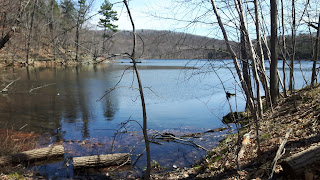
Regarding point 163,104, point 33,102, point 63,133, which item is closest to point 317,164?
point 63,133

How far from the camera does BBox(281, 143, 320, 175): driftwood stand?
343 centimetres

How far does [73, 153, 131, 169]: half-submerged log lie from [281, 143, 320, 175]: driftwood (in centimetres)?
377

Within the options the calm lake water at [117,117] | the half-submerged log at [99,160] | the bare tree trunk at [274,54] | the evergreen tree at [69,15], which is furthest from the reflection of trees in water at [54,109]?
the bare tree trunk at [274,54]

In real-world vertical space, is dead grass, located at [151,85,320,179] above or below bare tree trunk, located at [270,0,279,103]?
below

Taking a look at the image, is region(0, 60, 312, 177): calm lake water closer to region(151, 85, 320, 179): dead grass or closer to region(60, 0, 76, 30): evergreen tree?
region(151, 85, 320, 179): dead grass

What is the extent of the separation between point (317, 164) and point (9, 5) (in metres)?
8.82

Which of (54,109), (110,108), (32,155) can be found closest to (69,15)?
(32,155)

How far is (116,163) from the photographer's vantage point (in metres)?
6.67

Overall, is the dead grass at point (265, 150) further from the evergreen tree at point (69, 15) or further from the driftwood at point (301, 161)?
the evergreen tree at point (69, 15)

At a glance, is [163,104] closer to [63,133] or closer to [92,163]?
[63,133]

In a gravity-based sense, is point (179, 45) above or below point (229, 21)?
below

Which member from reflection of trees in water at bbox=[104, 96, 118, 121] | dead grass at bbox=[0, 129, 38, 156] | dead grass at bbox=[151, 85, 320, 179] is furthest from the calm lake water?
dead grass at bbox=[151, 85, 320, 179]

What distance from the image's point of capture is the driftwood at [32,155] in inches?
253

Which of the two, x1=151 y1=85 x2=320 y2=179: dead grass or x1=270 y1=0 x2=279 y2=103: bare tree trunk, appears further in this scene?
x1=270 y1=0 x2=279 y2=103: bare tree trunk
